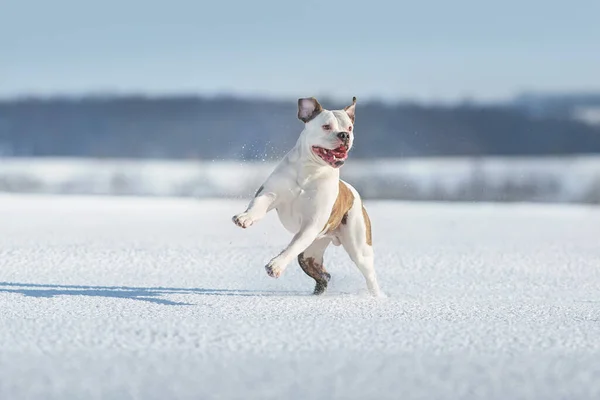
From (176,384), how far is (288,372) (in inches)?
20.9

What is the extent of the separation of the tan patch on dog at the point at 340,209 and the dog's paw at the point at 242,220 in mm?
548

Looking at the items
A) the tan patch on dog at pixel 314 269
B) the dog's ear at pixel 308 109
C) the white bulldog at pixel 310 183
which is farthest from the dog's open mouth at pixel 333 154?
the tan patch on dog at pixel 314 269

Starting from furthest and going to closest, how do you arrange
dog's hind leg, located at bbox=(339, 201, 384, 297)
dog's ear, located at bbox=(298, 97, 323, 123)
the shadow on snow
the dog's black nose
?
the shadow on snow → dog's hind leg, located at bbox=(339, 201, 384, 297) → dog's ear, located at bbox=(298, 97, 323, 123) → the dog's black nose

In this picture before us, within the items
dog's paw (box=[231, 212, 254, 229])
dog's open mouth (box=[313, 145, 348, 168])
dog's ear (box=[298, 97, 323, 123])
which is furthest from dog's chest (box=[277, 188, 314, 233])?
dog's ear (box=[298, 97, 323, 123])

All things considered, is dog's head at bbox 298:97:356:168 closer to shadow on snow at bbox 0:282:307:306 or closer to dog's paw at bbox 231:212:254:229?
dog's paw at bbox 231:212:254:229

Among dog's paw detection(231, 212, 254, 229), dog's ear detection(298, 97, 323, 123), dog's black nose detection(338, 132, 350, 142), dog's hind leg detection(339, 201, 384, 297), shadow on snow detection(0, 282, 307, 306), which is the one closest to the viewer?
dog's paw detection(231, 212, 254, 229)

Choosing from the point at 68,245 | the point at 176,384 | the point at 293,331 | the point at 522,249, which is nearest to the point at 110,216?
the point at 68,245

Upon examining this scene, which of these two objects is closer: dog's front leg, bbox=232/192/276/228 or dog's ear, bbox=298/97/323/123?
dog's front leg, bbox=232/192/276/228

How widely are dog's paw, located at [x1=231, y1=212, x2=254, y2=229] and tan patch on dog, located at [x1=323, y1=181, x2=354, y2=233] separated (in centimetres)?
55

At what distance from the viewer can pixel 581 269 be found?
9.05 metres

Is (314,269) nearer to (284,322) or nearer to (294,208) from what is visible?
(294,208)

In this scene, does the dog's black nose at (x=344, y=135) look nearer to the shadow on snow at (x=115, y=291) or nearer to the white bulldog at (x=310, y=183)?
the white bulldog at (x=310, y=183)

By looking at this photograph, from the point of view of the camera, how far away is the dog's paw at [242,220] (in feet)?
19.1

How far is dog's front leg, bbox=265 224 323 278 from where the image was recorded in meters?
5.84
